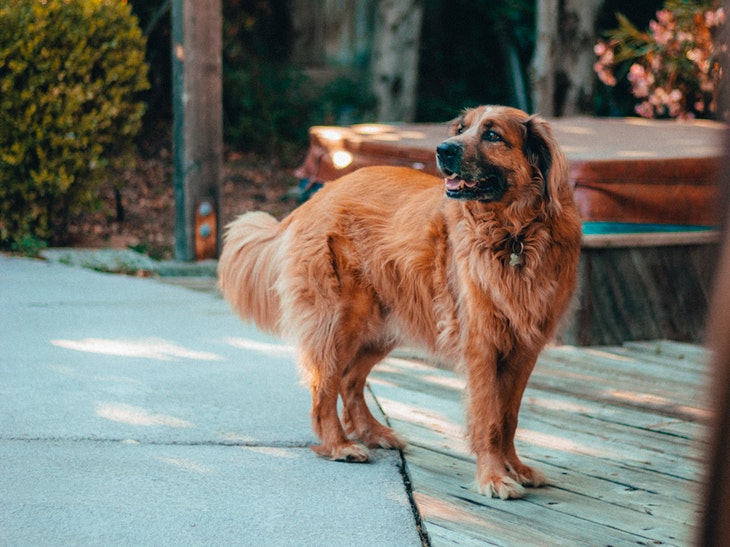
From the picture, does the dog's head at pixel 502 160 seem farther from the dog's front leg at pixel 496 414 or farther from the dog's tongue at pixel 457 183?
the dog's front leg at pixel 496 414

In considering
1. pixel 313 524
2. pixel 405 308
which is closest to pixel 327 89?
pixel 405 308

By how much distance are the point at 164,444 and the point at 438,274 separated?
1.19 m

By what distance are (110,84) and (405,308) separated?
14.6 feet

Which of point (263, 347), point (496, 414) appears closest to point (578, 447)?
point (496, 414)

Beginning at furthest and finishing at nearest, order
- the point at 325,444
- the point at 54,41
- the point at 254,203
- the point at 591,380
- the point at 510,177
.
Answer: the point at 254,203, the point at 54,41, the point at 591,380, the point at 325,444, the point at 510,177

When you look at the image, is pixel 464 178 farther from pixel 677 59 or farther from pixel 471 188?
pixel 677 59

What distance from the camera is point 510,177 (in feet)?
→ 9.93

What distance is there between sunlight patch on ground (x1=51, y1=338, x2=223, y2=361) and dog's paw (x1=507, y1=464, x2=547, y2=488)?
1.90 meters

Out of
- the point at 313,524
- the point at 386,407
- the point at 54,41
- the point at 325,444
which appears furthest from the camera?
the point at 54,41

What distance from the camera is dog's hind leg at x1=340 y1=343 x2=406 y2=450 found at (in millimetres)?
3441

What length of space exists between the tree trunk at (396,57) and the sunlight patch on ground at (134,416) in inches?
295

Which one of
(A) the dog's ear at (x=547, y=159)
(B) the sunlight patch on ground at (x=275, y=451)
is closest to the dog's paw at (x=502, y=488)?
(B) the sunlight patch on ground at (x=275, y=451)

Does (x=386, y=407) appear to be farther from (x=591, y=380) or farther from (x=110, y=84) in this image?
(x=110, y=84)

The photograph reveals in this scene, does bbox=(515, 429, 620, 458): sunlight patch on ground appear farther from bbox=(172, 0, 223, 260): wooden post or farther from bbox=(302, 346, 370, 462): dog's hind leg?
bbox=(172, 0, 223, 260): wooden post
